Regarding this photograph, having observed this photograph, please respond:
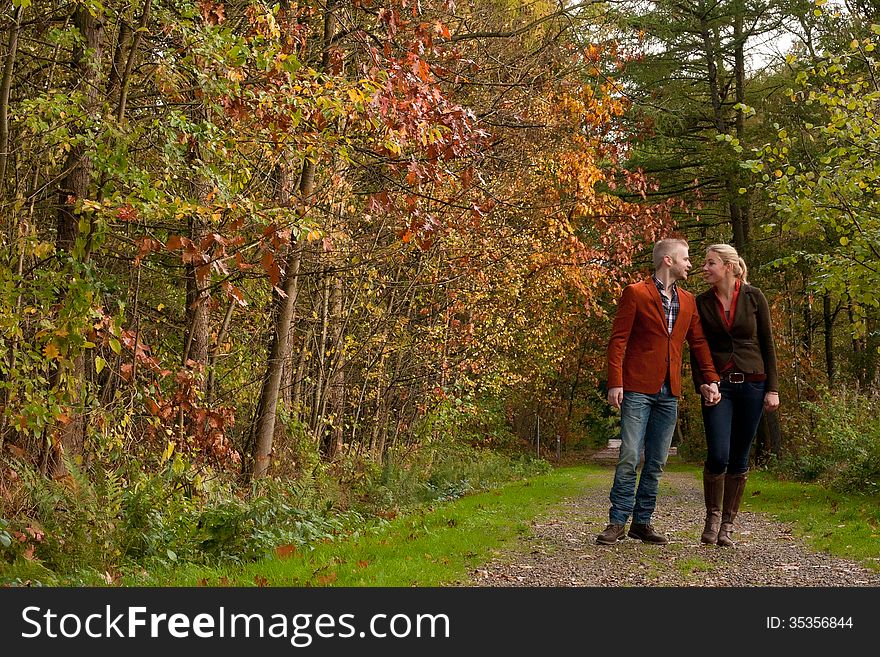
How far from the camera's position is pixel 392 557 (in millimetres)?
7598

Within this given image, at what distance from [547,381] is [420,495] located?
19240 millimetres

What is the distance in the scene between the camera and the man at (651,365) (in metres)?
7.93

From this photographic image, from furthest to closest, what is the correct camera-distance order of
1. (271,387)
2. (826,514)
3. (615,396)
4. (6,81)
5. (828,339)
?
1. (828,339)
2. (826,514)
3. (271,387)
4. (615,396)
5. (6,81)

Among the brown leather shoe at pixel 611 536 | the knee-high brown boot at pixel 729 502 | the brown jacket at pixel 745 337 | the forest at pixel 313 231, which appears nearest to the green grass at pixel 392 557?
the forest at pixel 313 231

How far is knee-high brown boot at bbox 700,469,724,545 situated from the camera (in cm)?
819

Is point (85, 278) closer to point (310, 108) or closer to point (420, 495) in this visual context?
point (310, 108)

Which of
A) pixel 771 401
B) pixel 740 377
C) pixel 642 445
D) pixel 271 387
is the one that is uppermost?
pixel 740 377

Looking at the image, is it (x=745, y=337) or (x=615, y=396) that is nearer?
(x=615, y=396)

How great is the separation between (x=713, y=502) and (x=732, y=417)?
774 millimetres

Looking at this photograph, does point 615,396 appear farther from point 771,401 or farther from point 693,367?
point 771,401

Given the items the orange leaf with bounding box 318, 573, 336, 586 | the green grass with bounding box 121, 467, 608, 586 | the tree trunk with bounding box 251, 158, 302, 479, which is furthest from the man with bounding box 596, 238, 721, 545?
the tree trunk with bounding box 251, 158, 302, 479

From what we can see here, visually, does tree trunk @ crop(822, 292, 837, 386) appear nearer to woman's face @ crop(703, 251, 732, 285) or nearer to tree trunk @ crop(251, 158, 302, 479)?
tree trunk @ crop(251, 158, 302, 479)

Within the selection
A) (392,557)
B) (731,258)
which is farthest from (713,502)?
(392,557)

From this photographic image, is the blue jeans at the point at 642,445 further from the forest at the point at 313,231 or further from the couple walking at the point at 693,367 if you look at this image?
the forest at the point at 313,231
